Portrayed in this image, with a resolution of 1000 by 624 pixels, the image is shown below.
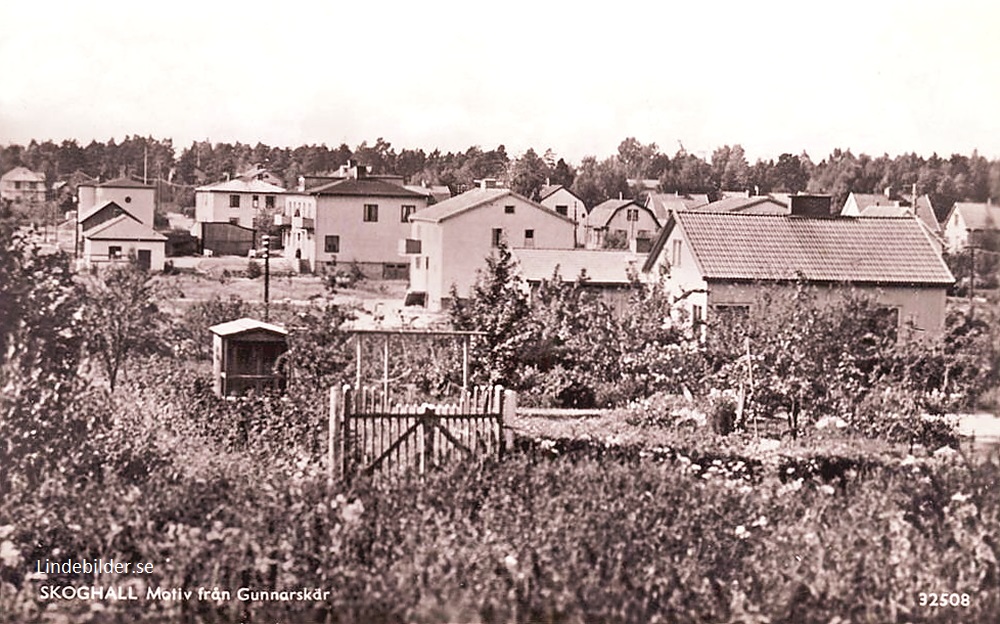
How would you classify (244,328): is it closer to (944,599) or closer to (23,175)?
(23,175)

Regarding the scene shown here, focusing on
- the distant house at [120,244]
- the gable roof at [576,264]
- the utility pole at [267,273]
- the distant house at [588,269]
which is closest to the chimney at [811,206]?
the distant house at [588,269]

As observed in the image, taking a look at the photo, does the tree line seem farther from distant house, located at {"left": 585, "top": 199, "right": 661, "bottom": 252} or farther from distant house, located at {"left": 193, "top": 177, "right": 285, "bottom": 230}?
distant house, located at {"left": 585, "top": 199, "right": 661, "bottom": 252}

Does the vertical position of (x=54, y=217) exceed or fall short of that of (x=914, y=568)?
it exceeds it

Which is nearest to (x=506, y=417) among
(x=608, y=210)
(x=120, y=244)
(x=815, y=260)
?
(x=120, y=244)

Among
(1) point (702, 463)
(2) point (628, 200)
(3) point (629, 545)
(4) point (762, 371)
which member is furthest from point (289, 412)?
(2) point (628, 200)

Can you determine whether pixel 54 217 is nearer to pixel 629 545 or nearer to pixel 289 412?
pixel 289 412

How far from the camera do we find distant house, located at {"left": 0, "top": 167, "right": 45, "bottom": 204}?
24.0 feet

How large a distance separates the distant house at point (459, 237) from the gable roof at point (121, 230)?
2.95 meters

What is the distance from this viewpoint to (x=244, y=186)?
53.6ft

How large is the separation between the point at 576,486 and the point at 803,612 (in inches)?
61.6

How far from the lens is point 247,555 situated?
18.7 ft

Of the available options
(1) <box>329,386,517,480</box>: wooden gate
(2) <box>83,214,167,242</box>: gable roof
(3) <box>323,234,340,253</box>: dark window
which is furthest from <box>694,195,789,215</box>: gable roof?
(1) <box>329,386,517,480</box>: wooden gate

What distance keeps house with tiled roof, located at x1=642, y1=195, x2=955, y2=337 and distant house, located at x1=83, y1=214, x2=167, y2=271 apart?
6.59m

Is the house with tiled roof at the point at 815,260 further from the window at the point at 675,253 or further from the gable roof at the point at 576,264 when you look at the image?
the gable roof at the point at 576,264
